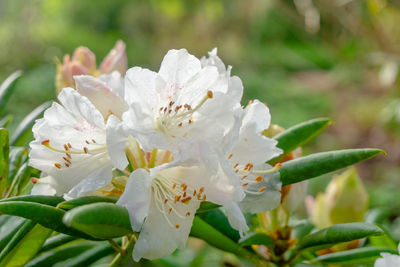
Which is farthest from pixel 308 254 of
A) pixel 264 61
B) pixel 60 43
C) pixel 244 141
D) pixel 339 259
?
pixel 264 61

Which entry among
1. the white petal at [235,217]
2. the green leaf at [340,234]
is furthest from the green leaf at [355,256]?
the white petal at [235,217]

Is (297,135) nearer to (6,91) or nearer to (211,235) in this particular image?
(211,235)

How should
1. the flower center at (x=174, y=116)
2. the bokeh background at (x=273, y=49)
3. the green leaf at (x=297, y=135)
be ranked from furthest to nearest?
the bokeh background at (x=273, y=49)
the green leaf at (x=297, y=135)
the flower center at (x=174, y=116)

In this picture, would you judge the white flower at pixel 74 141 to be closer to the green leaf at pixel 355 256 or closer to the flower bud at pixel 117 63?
the flower bud at pixel 117 63

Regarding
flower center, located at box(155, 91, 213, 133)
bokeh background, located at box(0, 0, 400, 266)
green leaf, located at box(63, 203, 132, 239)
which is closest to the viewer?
green leaf, located at box(63, 203, 132, 239)

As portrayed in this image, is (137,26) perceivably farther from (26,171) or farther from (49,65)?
(26,171)

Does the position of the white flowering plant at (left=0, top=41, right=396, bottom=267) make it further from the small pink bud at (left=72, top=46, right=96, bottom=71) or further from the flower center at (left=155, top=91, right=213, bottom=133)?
the small pink bud at (left=72, top=46, right=96, bottom=71)

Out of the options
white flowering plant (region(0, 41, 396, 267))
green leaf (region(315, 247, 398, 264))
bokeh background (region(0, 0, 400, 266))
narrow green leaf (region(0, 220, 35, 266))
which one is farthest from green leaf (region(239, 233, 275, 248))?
bokeh background (region(0, 0, 400, 266))
